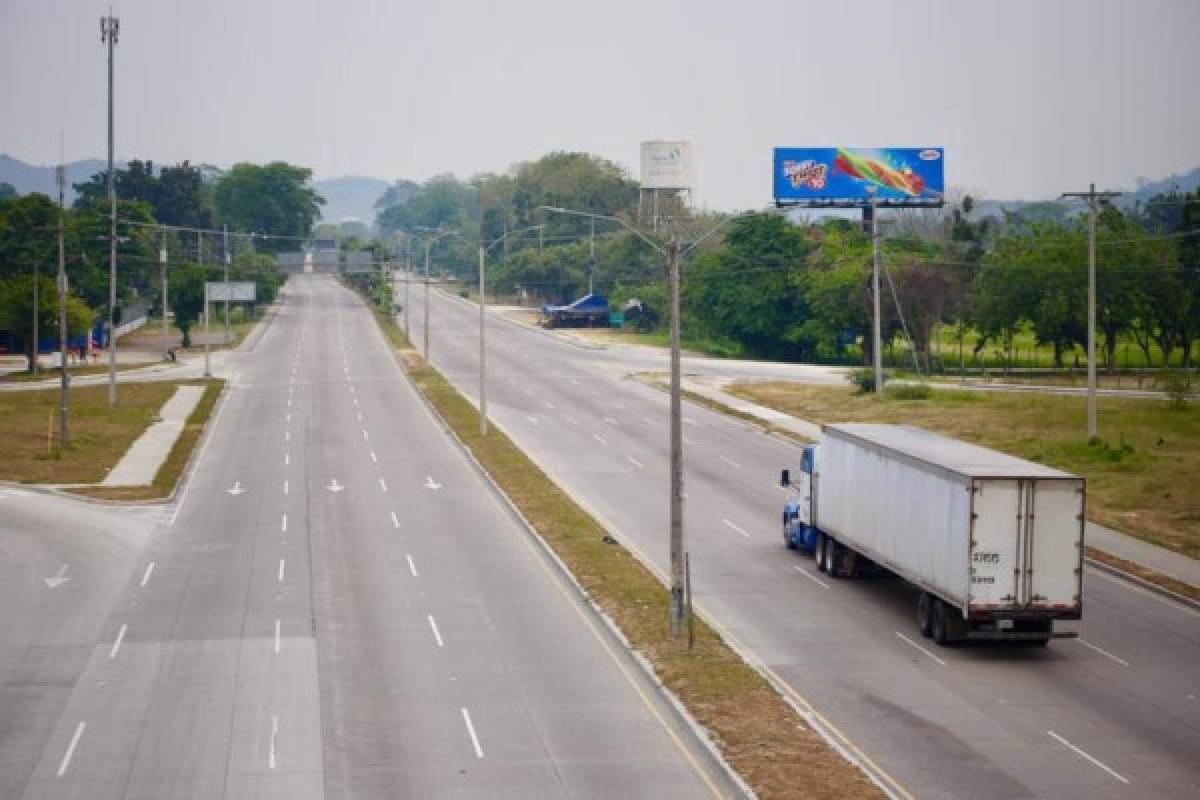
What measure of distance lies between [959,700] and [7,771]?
16.2 metres

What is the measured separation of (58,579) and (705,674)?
61.7 ft

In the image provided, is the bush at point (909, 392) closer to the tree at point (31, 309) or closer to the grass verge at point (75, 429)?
the grass verge at point (75, 429)

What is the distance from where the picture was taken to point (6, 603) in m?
37.0

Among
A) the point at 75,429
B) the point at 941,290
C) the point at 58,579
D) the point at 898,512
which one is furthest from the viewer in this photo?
the point at 941,290

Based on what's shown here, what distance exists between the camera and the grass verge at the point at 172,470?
173 ft

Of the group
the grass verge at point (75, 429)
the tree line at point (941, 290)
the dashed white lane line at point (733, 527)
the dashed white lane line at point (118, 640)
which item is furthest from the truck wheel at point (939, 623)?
the tree line at point (941, 290)

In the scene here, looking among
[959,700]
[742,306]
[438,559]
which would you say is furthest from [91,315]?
[959,700]

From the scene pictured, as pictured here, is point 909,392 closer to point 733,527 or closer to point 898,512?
point 733,527

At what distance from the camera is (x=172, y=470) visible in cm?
5794

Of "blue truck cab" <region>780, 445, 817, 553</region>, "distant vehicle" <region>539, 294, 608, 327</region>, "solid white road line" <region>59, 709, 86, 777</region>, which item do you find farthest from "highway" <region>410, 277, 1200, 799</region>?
"distant vehicle" <region>539, 294, 608, 327</region>

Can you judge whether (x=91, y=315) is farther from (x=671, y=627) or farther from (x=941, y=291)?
(x=671, y=627)

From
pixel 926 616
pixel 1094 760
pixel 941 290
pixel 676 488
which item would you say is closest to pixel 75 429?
pixel 676 488

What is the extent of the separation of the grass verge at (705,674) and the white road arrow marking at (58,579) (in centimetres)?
1273

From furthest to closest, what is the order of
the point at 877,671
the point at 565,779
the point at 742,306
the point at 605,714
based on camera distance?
the point at 742,306
the point at 877,671
the point at 605,714
the point at 565,779
